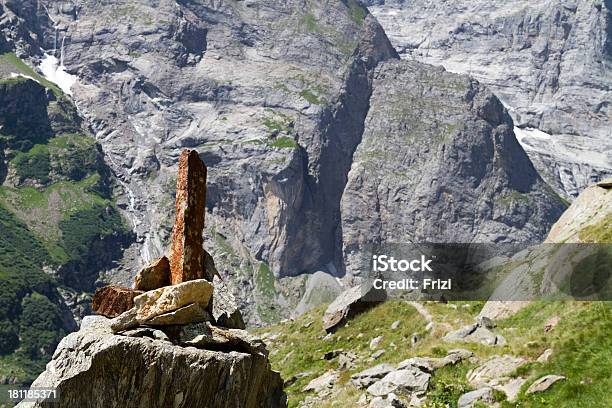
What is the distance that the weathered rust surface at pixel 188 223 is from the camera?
2683 cm

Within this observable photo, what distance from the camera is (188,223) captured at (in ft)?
87.5

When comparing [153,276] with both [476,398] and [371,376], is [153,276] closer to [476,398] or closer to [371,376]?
[476,398]

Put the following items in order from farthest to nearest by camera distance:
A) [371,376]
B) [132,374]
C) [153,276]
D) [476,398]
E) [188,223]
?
[371,376] < [476,398] < [153,276] < [188,223] < [132,374]

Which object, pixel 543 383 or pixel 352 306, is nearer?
pixel 543 383

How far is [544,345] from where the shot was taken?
32.6m

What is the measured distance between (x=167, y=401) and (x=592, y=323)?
19.3 metres

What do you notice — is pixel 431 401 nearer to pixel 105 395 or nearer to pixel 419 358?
pixel 419 358

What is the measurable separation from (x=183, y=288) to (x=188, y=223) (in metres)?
2.99

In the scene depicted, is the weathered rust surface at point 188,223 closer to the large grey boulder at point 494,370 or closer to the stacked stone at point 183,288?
the stacked stone at point 183,288

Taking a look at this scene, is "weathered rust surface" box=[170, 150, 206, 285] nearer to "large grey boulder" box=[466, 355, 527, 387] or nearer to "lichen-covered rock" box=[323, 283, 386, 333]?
"large grey boulder" box=[466, 355, 527, 387]

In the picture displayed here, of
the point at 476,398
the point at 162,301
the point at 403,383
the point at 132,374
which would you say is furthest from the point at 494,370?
the point at 132,374

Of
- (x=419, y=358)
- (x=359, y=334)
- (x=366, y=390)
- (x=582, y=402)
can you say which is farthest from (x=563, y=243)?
(x=359, y=334)

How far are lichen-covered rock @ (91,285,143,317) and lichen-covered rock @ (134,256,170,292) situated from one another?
46 centimetres

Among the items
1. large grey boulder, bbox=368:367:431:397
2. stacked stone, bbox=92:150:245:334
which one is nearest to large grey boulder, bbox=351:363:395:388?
large grey boulder, bbox=368:367:431:397
